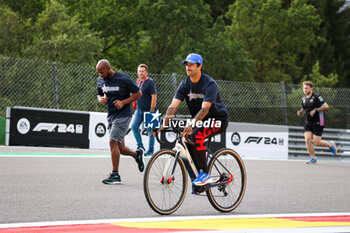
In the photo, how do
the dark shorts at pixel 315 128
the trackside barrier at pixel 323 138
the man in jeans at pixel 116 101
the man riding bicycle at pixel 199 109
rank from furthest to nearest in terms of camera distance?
1. the trackside barrier at pixel 323 138
2. the dark shorts at pixel 315 128
3. the man in jeans at pixel 116 101
4. the man riding bicycle at pixel 199 109

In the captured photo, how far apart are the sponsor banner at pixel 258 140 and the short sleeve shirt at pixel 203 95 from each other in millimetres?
9162

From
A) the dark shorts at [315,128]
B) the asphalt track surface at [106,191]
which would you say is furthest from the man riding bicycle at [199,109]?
the dark shorts at [315,128]

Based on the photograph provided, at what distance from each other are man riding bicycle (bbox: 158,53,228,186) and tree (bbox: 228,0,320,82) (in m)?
40.0

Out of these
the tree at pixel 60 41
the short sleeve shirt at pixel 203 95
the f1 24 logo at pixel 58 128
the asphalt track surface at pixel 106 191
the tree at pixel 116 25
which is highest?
the tree at pixel 116 25

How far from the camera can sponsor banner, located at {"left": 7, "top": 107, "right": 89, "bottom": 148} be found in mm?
13547

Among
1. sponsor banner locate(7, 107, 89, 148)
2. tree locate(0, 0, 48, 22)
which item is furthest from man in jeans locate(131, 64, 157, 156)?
tree locate(0, 0, 48, 22)

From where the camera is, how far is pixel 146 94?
12273 millimetres

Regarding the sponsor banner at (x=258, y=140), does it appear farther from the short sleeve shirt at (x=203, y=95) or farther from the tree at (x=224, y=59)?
the tree at (x=224, y=59)

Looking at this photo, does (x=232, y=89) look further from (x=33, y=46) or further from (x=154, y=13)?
(x=154, y=13)

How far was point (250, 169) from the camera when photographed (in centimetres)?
1162

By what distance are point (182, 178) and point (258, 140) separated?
33.4 ft

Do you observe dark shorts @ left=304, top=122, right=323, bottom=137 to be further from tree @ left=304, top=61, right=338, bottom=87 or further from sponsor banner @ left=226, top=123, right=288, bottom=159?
tree @ left=304, top=61, right=338, bottom=87

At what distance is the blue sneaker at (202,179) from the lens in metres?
6.14

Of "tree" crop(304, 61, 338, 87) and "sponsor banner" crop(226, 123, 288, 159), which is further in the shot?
"tree" crop(304, 61, 338, 87)
